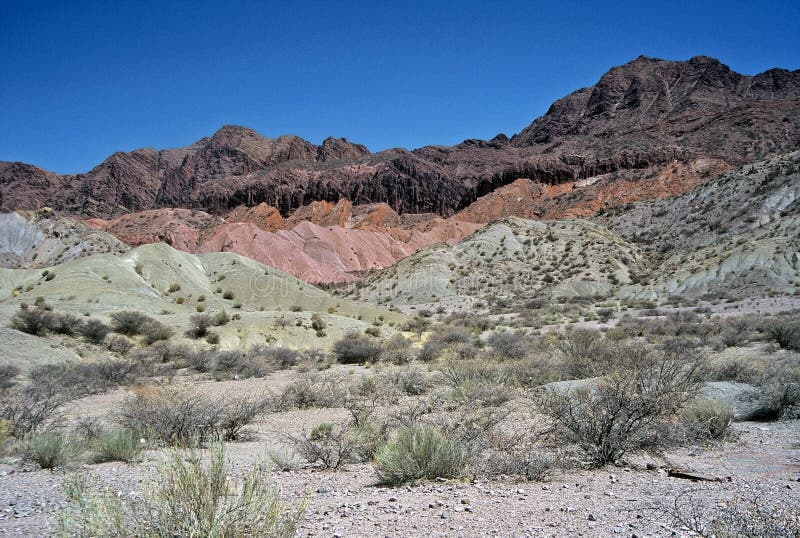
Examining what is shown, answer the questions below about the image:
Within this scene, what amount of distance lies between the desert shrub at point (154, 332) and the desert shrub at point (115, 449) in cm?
1760

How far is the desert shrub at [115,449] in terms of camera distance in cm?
756

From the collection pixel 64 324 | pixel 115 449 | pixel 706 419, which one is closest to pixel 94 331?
pixel 64 324

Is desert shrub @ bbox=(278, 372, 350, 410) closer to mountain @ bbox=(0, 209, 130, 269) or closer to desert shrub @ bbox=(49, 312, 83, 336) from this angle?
desert shrub @ bbox=(49, 312, 83, 336)

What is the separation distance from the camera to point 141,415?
360 inches

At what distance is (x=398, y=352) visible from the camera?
23.4 metres

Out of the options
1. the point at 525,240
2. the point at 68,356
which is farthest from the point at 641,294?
the point at 68,356

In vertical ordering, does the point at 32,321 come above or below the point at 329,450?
above

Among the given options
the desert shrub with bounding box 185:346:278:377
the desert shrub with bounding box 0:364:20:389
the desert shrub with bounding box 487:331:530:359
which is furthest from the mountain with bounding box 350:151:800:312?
the desert shrub with bounding box 0:364:20:389

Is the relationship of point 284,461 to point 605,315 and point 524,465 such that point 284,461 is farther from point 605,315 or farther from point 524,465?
point 605,315

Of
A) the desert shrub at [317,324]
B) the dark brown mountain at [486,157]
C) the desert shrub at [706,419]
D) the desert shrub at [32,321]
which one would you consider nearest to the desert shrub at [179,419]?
the desert shrub at [706,419]

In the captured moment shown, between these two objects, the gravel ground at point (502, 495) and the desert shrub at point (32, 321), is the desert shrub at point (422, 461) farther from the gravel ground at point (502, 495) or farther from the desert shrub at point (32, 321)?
the desert shrub at point (32, 321)

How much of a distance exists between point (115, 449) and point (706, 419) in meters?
9.33

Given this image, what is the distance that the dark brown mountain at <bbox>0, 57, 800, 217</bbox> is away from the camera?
9231 cm

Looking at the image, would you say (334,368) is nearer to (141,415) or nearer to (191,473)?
(141,415)
